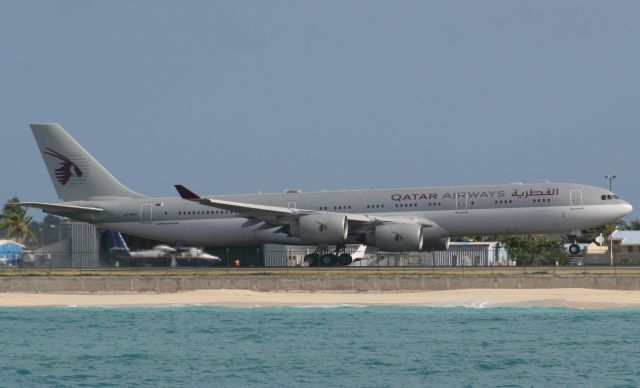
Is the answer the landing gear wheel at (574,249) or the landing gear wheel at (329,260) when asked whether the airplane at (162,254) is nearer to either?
the landing gear wheel at (329,260)

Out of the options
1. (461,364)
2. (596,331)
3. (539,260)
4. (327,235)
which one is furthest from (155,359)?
(539,260)

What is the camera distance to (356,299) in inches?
2068

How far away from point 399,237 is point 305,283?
763 centimetres

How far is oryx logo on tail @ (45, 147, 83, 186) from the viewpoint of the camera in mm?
68562

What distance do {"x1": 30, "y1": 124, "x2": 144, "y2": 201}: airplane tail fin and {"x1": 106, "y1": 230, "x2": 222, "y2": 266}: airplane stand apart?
14.7 ft

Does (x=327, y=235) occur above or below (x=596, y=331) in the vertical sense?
above

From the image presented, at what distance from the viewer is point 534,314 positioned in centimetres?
5019

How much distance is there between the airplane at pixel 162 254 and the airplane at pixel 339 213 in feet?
12.2

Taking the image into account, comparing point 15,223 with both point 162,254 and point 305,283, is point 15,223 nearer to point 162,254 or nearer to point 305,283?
point 162,254

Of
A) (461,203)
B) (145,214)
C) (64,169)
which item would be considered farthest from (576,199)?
(64,169)

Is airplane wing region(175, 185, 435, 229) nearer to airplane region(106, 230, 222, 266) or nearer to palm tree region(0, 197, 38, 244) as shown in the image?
airplane region(106, 230, 222, 266)

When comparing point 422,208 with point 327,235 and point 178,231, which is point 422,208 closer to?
point 327,235

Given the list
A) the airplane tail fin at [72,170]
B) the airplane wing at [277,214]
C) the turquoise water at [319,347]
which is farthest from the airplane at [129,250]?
the turquoise water at [319,347]

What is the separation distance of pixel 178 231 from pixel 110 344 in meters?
Answer: 23.0
